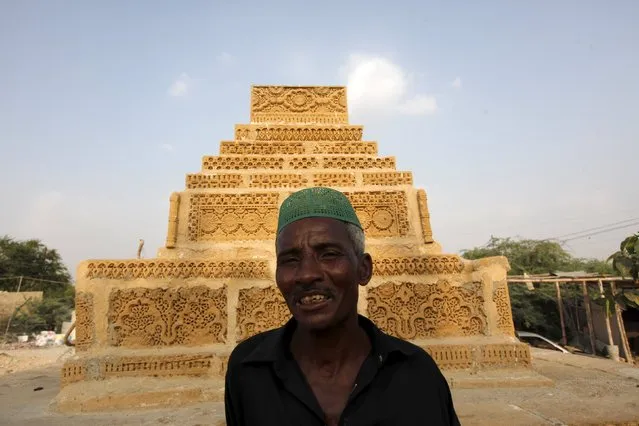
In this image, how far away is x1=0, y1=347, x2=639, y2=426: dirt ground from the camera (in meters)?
2.83

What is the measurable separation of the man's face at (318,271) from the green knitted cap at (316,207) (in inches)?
1.0

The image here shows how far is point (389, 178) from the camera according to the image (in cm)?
598

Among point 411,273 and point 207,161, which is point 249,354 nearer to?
point 411,273

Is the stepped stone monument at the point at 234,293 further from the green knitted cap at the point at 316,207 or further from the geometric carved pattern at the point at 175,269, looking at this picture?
the green knitted cap at the point at 316,207

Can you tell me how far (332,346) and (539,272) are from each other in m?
29.0

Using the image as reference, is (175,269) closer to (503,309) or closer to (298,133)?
(298,133)

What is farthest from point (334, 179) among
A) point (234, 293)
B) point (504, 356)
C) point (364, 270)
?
point (364, 270)

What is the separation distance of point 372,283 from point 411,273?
562mm

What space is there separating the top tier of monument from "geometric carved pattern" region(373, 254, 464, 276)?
43 cm

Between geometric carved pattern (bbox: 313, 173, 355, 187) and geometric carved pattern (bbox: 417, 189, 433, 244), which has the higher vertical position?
geometric carved pattern (bbox: 313, 173, 355, 187)

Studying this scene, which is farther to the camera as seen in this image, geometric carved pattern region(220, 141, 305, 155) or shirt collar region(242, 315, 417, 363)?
geometric carved pattern region(220, 141, 305, 155)

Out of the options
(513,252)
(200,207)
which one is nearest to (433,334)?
(200,207)

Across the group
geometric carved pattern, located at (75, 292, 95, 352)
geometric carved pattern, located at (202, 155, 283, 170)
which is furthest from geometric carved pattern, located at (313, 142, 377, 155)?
geometric carved pattern, located at (75, 292, 95, 352)

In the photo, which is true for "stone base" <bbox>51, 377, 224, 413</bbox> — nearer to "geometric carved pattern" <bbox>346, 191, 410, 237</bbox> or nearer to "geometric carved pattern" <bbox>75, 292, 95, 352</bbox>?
"geometric carved pattern" <bbox>75, 292, 95, 352</bbox>
